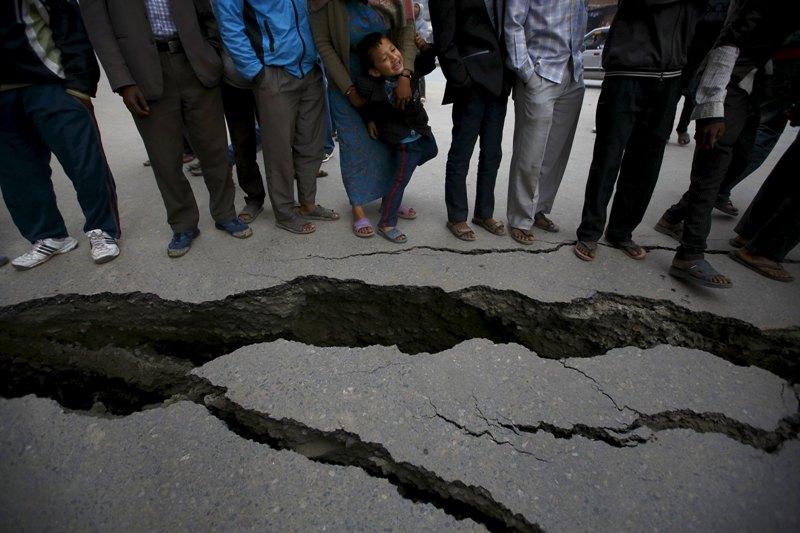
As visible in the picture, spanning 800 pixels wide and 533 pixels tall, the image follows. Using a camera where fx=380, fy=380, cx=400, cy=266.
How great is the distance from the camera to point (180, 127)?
229cm

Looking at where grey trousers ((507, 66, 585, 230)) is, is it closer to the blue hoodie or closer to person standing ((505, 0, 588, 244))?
person standing ((505, 0, 588, 244))

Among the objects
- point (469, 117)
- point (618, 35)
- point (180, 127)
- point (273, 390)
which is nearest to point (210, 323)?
point (273, 390)

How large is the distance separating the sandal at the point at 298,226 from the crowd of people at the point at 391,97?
175 millimetres

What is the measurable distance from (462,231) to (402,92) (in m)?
1.00

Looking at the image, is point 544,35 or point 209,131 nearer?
point 544,35

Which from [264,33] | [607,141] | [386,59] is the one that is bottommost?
[607,141]

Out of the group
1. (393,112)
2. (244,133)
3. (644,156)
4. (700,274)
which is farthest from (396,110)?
(700,274)

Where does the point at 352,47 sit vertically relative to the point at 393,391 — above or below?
above

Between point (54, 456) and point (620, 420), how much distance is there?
2.10 meters

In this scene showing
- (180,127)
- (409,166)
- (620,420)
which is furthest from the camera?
(409,166)

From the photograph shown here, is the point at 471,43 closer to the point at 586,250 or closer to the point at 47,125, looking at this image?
the point at 586,250

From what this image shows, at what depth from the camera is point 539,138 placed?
2.45 m

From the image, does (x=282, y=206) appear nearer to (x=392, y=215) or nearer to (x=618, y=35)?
(x=392, y=215)

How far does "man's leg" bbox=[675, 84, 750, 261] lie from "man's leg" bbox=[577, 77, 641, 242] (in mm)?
404
